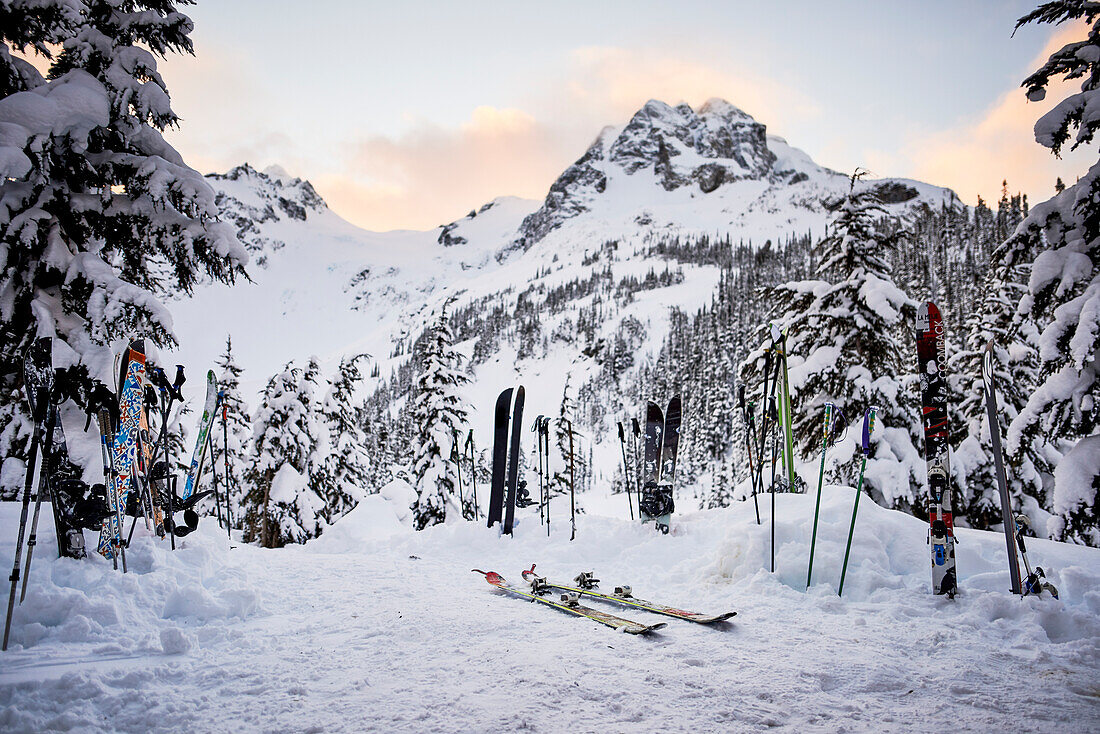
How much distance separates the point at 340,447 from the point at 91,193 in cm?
1608

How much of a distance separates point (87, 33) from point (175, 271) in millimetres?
2983

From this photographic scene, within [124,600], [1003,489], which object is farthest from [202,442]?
[1003,489]

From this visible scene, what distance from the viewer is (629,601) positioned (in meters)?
5.82

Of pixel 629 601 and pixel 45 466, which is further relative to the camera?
pixel 629 601

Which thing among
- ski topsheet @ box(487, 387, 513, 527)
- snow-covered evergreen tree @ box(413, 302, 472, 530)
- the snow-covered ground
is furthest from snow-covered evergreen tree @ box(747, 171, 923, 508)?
snow-covered evergreen tree @ box(413, 302, 472, 530)

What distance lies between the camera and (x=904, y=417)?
38.4 ft

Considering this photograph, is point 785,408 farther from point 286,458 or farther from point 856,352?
point 286,458

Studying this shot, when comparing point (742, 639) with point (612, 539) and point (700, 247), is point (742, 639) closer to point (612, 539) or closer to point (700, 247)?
point (612, 539)

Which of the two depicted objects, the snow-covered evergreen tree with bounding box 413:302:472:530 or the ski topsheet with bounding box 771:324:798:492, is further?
the snow-covered evergreen tree with bounding box 413:302:472:530

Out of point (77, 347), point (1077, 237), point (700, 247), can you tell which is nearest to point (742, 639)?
point (1077, 237)

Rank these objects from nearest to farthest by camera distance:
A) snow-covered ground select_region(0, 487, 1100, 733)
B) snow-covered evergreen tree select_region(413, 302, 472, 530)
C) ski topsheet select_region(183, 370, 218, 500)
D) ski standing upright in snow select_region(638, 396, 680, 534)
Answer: snow-covered ground select_region(0, 487, 1100, 733), ski topsheet select_region(183, 370, 218, 500), ski standing upright in snow select_region(638, 396, 680, 534), snow-covered evergreen tree select_region(413, 302, 472, 530)

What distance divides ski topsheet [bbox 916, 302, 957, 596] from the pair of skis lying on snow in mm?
2447

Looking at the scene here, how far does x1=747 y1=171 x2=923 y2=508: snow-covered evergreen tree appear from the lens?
11.2 m

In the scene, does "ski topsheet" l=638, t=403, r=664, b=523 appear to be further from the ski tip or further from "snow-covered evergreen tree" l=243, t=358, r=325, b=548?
"snow-covered evergreen tree" l=243, t=358, r=325, b=548
